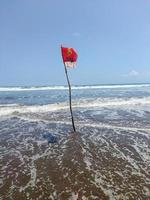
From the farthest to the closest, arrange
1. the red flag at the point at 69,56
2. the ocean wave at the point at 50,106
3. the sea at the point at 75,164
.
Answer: the ocean wave at the point at 50,106 → the red flag at the point at 69,56 → the sea at the point at 75,164

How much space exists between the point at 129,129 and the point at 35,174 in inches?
321

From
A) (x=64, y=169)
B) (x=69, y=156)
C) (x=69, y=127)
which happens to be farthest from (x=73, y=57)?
(x=64, y=169)

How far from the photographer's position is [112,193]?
6254 mm

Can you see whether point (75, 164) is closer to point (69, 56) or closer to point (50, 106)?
point (69, 56)

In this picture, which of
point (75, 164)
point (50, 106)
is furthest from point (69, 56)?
point (50, 106)

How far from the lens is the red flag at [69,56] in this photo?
13.5m

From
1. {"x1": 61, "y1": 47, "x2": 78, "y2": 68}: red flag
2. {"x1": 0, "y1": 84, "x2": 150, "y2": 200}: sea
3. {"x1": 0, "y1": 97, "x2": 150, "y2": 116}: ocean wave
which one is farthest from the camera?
{"x1": 0, "y1": 97, "x2": 150, "y2": 116}: ocean wave

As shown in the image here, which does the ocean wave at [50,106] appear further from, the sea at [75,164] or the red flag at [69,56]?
the red flag at [69,56]

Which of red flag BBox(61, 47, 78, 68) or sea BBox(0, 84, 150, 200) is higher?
red flag BBox(61, 47, 78, 68)

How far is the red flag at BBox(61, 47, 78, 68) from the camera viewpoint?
13.5 meters

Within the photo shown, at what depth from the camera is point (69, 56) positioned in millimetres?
13625

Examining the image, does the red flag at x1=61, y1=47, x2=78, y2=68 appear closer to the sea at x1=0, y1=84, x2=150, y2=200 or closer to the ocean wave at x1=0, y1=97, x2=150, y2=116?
the sea at x1=0, y1=84, x2=150, y2=200

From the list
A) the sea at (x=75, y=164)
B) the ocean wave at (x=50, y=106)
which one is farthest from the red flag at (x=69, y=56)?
the ocean wave at (x=50, y=106)

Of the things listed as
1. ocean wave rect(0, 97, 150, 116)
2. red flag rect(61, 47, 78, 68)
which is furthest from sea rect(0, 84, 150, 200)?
ocean wave rect(0, 97, 150, 116)
